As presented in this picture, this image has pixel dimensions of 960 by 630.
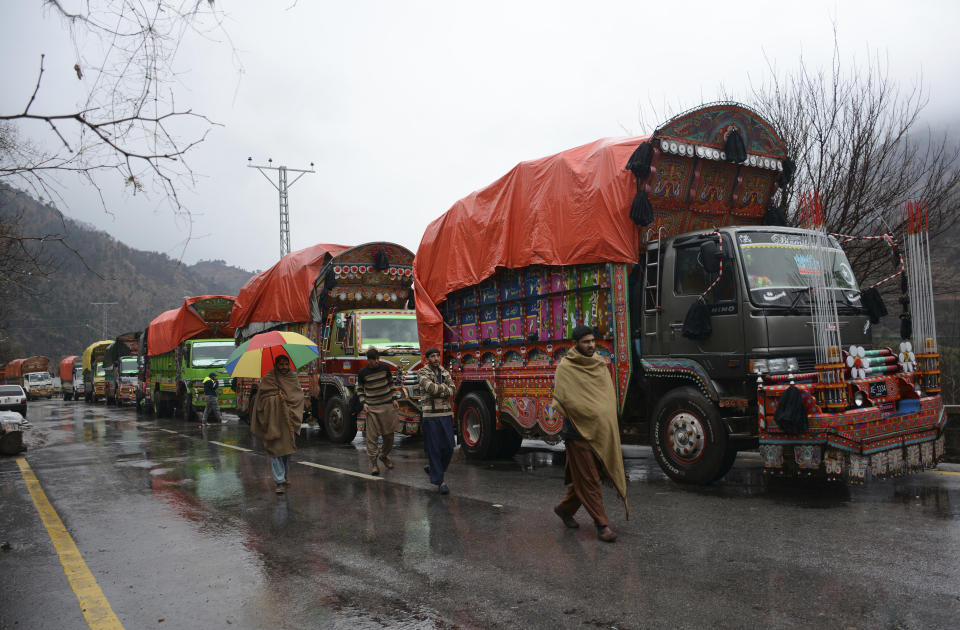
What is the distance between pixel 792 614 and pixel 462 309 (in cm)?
760

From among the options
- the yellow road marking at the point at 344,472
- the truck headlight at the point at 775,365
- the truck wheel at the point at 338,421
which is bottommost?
the yellow road marking at the point at 344,472

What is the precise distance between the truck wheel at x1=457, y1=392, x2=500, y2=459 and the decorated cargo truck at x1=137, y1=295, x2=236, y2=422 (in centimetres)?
1135

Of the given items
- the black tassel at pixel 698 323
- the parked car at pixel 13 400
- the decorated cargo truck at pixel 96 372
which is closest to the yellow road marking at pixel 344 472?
the black tassel at pixel 698 323

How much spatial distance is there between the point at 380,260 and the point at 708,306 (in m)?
8.69

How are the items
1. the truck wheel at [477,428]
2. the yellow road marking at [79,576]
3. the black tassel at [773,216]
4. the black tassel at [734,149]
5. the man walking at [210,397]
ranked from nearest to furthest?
the yellow road marking at [79,576] → the black tassel at [734,149] → the black tassel at [773,216] → the truck wheel at [477,428] → the man walking at [210,397]

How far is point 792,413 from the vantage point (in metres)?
6.46

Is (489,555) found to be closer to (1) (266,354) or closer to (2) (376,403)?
(2) (376,403)

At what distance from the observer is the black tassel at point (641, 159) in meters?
8.00

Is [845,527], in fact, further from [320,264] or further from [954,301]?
[954,301]

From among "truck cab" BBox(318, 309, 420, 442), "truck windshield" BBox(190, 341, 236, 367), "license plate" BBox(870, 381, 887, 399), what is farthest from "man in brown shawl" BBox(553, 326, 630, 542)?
"truck windshield" BBox(190, 341, 236, 367)

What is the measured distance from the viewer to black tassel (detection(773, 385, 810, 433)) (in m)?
6.46

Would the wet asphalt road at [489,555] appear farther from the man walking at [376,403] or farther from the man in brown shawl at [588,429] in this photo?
the man walking at [376,403]

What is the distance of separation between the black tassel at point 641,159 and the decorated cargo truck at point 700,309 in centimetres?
2

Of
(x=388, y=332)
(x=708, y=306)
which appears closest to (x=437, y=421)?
(x=708, y=306)
